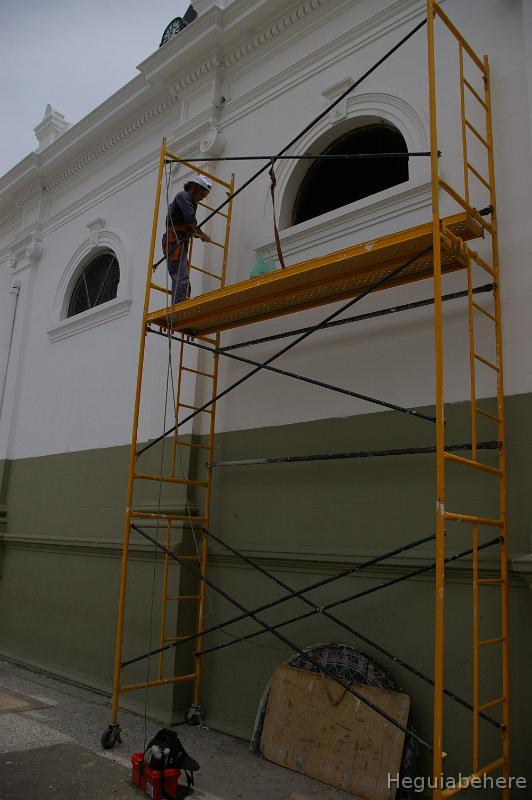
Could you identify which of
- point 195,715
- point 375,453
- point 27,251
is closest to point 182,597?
point 195,715

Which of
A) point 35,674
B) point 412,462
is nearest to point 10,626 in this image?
point 35,674

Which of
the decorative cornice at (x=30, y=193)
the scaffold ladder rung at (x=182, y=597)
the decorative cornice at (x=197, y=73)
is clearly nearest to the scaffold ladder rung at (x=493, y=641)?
the scaffold ladder rung at (x=182, y=597)

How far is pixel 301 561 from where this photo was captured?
5.54 metres

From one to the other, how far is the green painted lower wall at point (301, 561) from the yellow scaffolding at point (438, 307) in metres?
0.13

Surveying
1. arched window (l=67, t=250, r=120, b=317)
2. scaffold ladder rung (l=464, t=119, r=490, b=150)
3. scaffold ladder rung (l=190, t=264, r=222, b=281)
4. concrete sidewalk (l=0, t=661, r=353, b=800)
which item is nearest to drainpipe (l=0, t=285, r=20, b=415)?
arched window (l=67, t=250, r=120, b=317)

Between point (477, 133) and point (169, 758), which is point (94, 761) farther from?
point (477, 133)

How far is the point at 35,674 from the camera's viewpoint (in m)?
8.11

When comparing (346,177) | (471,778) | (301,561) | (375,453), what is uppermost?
(346,177)

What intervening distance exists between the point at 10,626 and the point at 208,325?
551 cm

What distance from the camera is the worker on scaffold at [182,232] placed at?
250 inches

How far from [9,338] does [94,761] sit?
24.3ft

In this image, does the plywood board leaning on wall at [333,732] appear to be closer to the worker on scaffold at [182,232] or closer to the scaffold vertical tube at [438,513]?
the scaffold vertical tube at [438,513]

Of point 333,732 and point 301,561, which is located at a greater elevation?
point 301,561

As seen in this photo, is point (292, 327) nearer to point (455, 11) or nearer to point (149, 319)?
point (149, 319)
